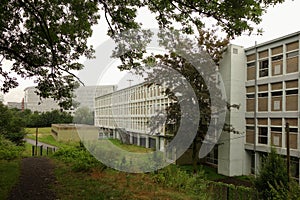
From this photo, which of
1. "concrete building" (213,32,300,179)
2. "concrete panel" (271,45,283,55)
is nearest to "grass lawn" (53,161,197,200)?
"concrete building" (213,32,300,179)

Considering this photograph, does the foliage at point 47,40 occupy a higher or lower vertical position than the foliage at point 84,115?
higher

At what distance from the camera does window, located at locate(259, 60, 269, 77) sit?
1481 cm

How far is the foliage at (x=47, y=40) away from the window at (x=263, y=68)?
11.1 meters

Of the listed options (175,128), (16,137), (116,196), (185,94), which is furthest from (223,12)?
(16,137)

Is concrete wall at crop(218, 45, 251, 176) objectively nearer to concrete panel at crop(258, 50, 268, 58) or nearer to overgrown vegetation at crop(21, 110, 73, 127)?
concrete panel at crop(258, 50, 268, 58)

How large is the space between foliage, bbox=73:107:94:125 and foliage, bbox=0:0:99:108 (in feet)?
1.25

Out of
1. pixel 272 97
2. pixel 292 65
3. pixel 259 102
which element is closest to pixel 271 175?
pixel 272 97

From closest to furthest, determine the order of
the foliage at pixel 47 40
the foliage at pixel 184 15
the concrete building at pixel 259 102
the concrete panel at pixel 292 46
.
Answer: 1. the foliage at pixel 184 15
2. the foliage at pixel 47 40
3. the concrete panel at pixel 292 46
4. the concrete building at pixel 259 102

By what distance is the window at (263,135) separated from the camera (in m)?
14.9

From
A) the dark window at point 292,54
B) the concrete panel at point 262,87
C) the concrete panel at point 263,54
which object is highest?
the concrete panel at point 263,54

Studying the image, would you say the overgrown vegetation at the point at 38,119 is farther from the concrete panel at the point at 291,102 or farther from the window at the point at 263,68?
the concrete panel at the point at 291,102

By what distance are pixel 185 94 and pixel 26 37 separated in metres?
8.92

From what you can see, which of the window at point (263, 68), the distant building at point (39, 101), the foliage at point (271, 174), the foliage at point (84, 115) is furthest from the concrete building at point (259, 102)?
the foliage at point (84, 115)

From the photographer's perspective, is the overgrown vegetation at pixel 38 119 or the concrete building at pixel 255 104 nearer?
the concrete building at pixel 255 104
